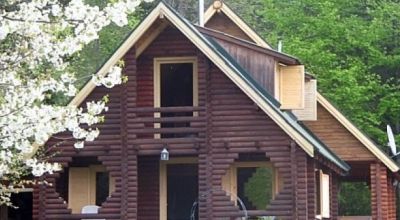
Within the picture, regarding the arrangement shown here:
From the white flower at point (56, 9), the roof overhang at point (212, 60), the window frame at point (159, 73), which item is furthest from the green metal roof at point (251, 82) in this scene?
the white flower at point (56, 9)

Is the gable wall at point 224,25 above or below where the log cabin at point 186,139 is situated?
above

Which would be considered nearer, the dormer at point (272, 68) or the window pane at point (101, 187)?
the dormer at point (272, 68)

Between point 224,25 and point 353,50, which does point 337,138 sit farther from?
point 353,50

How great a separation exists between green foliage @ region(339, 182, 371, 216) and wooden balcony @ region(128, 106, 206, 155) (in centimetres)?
2039

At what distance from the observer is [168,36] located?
22031 mm

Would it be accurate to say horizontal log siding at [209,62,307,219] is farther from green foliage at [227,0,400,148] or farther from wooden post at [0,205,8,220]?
green foliage at [227,0,400,148]

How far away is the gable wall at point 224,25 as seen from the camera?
2777cm

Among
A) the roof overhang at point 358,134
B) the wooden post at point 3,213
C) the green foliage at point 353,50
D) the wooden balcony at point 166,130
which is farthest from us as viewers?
the green foliage at point 353,50

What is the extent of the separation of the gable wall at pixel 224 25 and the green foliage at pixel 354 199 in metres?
14.7

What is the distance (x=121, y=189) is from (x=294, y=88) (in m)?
4.78

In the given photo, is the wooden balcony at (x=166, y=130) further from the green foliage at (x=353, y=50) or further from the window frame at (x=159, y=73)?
the green foliage at (x=353, y=50)

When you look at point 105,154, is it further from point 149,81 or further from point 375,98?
point 375,98

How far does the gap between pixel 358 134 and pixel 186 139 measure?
6916mm

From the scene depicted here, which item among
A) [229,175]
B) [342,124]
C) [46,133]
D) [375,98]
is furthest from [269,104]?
[375,98]
